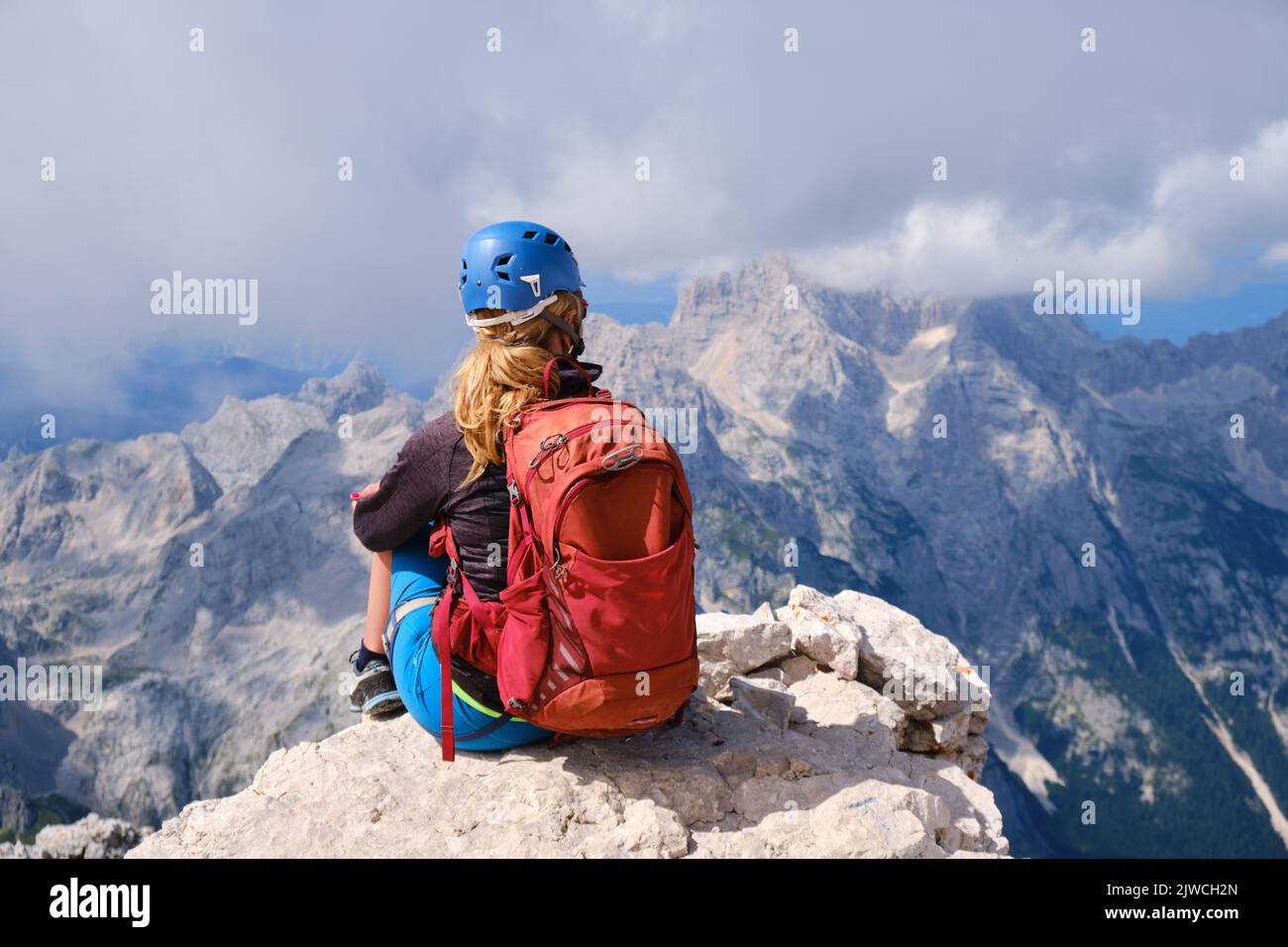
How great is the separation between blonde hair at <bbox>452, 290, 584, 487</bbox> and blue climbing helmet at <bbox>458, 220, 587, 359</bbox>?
31 cm

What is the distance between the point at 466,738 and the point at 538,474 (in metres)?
3.05

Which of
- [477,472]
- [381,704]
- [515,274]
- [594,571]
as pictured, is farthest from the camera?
[381,704]

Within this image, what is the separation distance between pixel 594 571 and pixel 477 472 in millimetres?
1495

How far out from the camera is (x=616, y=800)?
699 centimetres

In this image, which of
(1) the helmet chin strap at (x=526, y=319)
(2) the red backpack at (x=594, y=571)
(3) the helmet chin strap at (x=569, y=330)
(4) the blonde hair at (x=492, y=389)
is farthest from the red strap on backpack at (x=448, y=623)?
(3) the helmet chin strap at (x=569, y=330)

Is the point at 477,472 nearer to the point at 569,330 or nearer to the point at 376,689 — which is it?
the point at 569,330

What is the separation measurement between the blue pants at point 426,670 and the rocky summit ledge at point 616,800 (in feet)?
0.96

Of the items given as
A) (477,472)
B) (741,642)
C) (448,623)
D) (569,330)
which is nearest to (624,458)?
(477,472)

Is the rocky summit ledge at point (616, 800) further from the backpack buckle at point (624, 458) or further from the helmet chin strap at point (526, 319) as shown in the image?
the helmet chin strap at point (526, 319)

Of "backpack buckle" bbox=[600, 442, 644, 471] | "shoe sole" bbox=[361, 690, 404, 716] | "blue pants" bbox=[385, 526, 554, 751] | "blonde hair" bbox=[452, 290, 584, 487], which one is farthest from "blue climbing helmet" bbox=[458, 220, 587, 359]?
"shoe sole" bbox=[361, 690, 404, 716]

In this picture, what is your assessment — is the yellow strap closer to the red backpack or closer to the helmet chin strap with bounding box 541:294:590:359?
the red backpack

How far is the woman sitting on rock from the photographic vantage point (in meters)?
6.82
